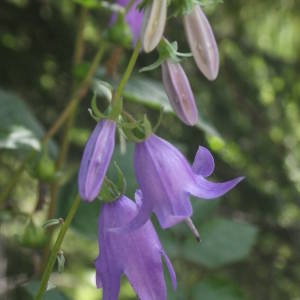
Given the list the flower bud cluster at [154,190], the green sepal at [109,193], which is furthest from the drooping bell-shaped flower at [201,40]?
the green sepal at [109,193]

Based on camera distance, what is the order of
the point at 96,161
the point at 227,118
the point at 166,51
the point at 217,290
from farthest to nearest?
the point at 227,118
the point at 217,290
the point at 166,51
the point at 96,161

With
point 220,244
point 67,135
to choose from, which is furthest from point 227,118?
point 67,135

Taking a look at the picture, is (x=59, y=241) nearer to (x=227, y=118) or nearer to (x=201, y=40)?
(x=201, y=40)

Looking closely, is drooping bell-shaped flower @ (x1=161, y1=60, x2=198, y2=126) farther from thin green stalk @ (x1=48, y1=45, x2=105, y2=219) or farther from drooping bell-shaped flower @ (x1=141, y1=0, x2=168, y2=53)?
thin green stalk @ (x1=48, y1=45, x2=105, y2=219)

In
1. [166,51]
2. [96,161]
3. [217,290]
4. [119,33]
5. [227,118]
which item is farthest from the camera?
[227,118]

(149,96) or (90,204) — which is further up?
(149,96)

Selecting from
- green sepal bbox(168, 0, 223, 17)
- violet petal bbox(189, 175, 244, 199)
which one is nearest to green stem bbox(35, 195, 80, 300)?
violet petal bbox(189, 175, 244, 199)

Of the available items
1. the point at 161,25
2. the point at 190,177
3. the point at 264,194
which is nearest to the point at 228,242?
the point at 264,194

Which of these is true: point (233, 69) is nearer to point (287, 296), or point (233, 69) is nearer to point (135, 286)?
point (287, 296)
